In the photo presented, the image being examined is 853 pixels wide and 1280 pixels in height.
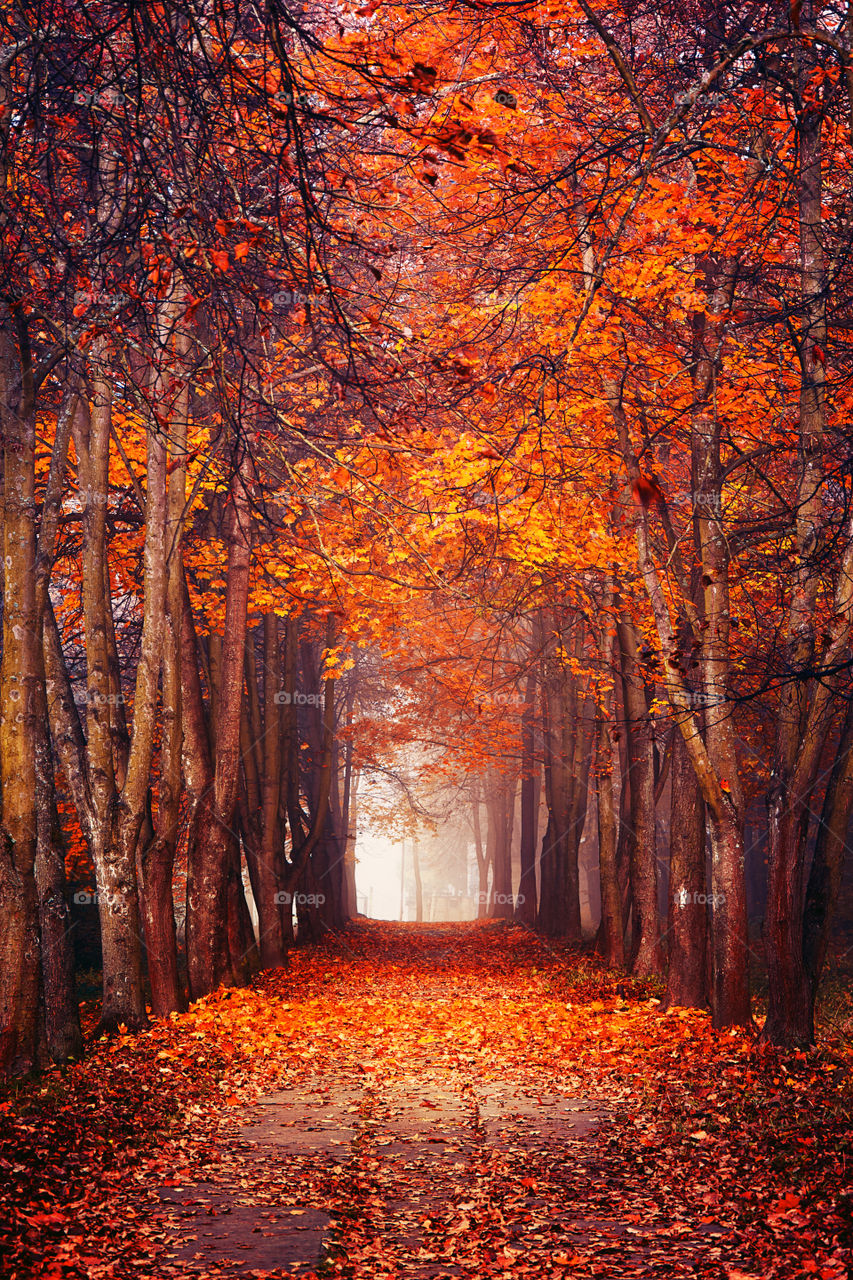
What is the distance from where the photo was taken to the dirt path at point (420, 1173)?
220 inches

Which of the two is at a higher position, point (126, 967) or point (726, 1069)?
point (126, 967)

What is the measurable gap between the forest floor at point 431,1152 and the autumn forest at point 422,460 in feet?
0.27

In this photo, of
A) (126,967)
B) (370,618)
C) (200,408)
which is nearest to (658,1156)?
(126,967)

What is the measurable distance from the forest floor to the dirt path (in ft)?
0.07

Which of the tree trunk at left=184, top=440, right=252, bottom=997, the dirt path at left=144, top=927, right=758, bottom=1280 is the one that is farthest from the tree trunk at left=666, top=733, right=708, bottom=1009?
the tree trunk at left=184, top=440, right=252, bottom=997

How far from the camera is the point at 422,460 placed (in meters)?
14.0

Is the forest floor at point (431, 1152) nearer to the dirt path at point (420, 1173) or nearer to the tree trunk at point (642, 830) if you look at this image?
the dirt path at point (420, 1173)

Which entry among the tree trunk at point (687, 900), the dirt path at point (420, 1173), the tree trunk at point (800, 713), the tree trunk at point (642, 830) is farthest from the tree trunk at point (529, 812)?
the tree trunk at point (800, 713)

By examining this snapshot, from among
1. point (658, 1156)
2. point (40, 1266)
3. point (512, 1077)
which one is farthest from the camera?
point (512, 1077)

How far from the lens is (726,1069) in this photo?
9.80 metres

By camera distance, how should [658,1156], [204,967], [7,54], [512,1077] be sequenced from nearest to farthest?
[658,1156]
[7,54]
[512,1077]
[204,967]

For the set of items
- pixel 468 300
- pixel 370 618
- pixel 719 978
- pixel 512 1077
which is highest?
pixel 468 300

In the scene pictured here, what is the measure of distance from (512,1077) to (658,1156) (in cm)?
357

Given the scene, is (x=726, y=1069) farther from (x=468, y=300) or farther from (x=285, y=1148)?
(x=468, y=300)
